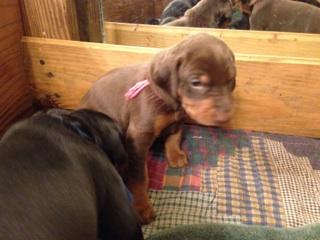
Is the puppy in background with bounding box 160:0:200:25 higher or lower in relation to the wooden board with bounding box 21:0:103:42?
lower

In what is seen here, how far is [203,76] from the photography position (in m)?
1.39

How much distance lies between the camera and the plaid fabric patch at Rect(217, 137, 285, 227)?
1605mm

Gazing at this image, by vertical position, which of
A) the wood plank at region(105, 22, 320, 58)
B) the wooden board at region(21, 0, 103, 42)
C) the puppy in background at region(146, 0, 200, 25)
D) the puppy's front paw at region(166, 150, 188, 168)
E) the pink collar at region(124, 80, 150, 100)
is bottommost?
the puppy's front paw at region(166, 150, 188, 168)

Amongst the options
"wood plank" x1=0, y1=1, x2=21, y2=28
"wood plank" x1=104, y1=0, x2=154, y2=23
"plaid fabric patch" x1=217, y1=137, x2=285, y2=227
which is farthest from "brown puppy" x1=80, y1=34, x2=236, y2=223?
"wood plank" x1=104, y1=0, x2=154, y2=23

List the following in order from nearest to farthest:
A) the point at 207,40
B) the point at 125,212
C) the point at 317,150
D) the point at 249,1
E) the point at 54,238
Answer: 1. the point at 54,238
2. the point at 125,212
3. the point at 207,40
4. the point at 317,150
5. the point at 249,1

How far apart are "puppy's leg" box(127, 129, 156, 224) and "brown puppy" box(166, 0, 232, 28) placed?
46.4 inches

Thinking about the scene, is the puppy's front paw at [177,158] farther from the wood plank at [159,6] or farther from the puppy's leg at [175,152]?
the wood plank at [159,6]

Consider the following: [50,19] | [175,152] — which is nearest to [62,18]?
[50,19]

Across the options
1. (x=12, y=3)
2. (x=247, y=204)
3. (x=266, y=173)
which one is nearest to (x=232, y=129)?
(x=266, y=173)

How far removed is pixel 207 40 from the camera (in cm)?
143

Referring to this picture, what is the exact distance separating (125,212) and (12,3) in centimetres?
127

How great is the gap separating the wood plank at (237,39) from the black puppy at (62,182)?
4.09 feet

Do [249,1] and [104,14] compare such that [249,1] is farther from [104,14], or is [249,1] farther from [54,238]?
[54,238]

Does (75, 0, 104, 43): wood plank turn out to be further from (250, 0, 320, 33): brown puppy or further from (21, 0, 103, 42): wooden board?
(250, 0, 320, 33): brown puppy
